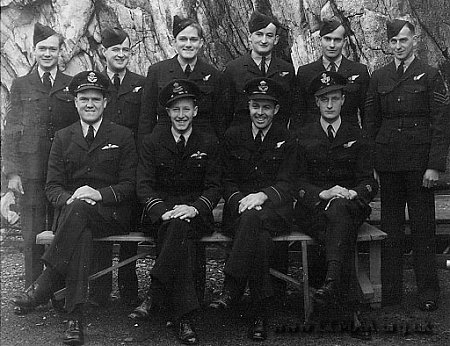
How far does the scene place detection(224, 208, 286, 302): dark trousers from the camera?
3.54 metres

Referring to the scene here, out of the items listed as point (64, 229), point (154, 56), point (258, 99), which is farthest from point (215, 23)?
point (64, 229)

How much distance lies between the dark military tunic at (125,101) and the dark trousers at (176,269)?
1064 mm

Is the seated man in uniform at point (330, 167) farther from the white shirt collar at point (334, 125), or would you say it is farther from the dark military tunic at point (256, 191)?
the dark military tunic at point (256, 191)

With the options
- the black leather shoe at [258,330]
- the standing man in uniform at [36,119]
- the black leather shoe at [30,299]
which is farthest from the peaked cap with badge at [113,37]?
the black leather shoe at [258,330]

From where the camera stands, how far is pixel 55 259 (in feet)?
11.8

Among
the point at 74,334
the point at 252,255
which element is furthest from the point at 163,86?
the point at 74,334

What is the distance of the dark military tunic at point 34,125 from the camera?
4285mm

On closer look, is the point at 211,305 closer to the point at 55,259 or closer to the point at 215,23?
the point at 55,259

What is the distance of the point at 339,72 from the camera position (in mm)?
4227

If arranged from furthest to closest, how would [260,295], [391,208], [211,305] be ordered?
1. [391,208]
2. [211,305]
3. [260,295]

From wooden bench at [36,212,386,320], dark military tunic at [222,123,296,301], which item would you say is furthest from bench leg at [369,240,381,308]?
dark military tunic at [222,123,296,301]

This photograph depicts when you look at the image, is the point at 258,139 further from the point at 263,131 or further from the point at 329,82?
the point at 329,82

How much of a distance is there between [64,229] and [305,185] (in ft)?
4.99

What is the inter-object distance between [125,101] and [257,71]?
947mm
